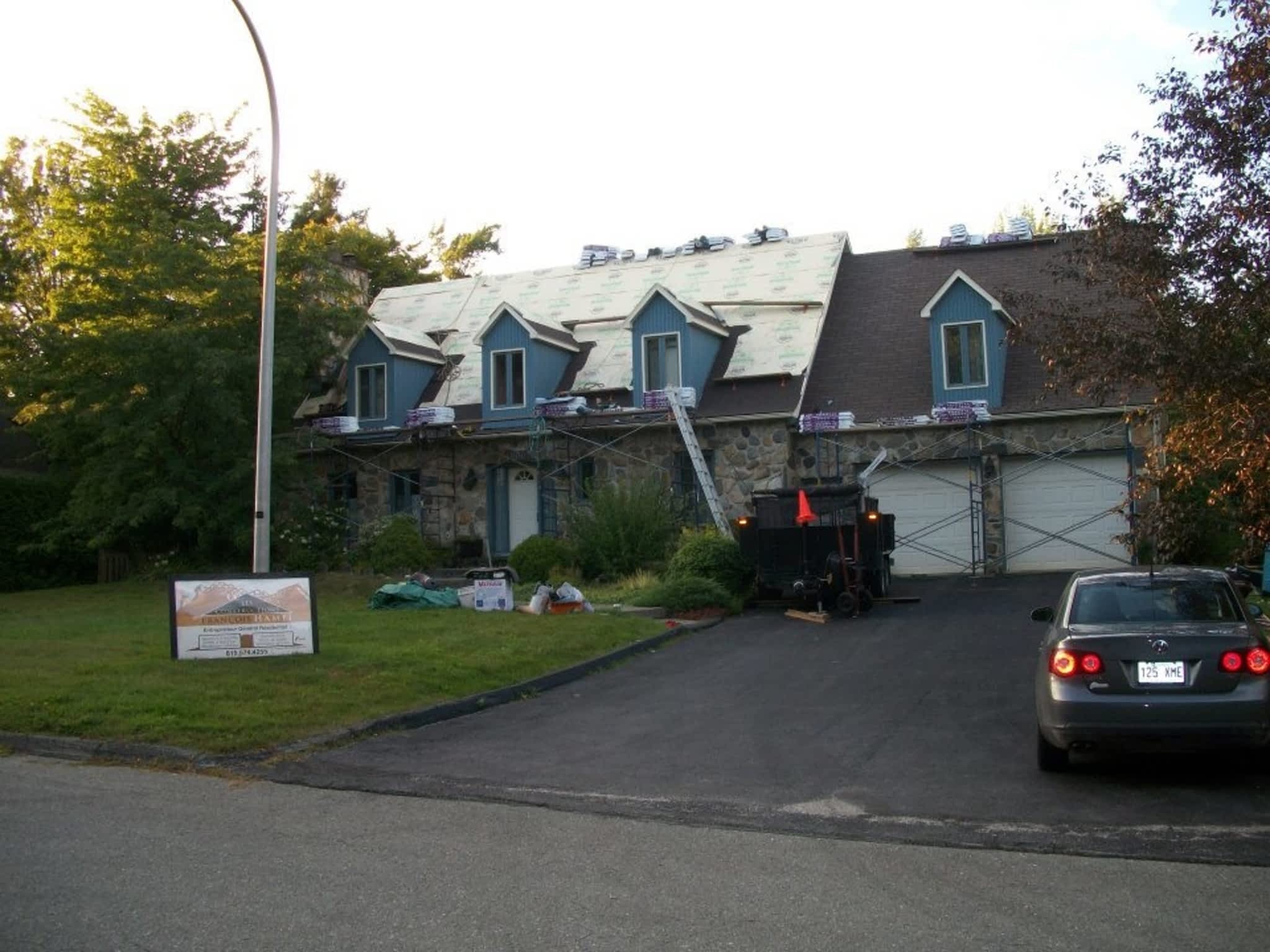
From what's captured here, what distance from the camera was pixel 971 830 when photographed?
27.2ft

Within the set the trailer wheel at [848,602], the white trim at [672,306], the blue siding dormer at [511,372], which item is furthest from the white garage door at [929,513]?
the blue siding dormer at [511,372]

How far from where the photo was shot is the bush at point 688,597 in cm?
2086

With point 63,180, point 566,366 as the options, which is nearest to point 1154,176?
point 566,366

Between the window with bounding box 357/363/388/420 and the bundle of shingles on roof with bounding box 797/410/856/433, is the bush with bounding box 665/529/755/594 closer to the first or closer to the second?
the bundle of shingles on roof with bounding box 797/410/856/433

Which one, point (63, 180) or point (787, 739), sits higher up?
point (63, 180)

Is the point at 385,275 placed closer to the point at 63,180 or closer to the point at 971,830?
the point at 63,180

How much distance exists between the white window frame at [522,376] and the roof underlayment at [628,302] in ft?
2.11

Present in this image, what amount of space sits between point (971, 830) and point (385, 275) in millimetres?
39673

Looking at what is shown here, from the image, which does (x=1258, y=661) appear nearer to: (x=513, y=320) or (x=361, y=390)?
(x=513, y=320)

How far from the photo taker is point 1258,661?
9078mm

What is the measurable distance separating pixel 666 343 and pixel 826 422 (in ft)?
13.4

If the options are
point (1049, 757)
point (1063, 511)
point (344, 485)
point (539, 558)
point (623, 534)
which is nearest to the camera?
point (1049, 757)

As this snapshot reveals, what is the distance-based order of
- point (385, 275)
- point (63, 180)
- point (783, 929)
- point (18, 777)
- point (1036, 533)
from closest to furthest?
point (783, 929) < point (18, 777) < point (1036, 533) < point (63, 180) < point (385, 275)

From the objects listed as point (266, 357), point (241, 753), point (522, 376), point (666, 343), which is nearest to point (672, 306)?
point (666, 343)
